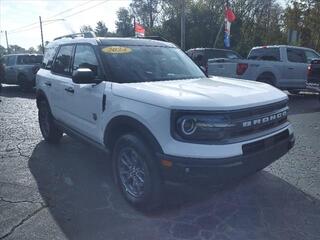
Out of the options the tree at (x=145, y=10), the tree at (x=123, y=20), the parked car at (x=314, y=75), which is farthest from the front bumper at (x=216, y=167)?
the tree at (x=123, y=20)

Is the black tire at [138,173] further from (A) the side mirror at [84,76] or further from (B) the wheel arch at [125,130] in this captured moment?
(A) the side mirror at [84,76]

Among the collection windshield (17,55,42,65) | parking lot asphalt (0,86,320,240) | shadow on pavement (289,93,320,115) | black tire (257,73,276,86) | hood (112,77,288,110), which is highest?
hood (112,77,288,110)

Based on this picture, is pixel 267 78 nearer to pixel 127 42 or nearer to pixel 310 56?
pixel 310 56

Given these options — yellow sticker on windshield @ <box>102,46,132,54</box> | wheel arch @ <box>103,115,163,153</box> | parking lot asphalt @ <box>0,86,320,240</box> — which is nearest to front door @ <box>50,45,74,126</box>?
parking lot asphalt @ <box>0,86,320,240</box>

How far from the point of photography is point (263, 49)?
42.0 feet

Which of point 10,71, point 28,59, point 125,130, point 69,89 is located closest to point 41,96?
point 69,89

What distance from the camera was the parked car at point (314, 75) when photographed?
10625mm

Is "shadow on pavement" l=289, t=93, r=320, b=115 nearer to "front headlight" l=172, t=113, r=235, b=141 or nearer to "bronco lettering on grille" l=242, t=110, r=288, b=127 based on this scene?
"bronco lettering on grille" l=242, t=110, r=288, b=127

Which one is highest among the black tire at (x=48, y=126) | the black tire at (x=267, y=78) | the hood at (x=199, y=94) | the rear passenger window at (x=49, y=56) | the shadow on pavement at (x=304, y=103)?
the rear passenger window at (x=49, y=56)

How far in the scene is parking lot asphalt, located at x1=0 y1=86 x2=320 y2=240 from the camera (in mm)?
3500

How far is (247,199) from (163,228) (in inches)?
46.6

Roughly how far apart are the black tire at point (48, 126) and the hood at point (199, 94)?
106 inches

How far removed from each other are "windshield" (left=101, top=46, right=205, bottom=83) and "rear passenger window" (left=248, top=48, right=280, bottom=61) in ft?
26.9

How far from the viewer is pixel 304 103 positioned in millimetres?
11617
